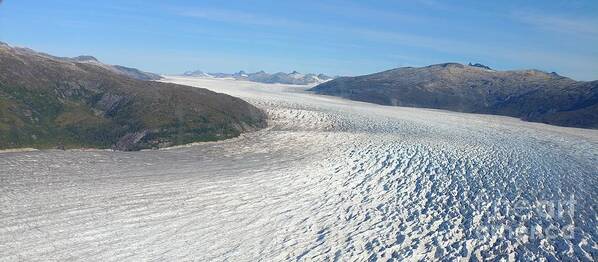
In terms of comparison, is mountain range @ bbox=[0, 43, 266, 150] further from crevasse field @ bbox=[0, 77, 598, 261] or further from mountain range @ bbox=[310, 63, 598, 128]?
mountain range @ bbox=[310, 63, 598, 128]

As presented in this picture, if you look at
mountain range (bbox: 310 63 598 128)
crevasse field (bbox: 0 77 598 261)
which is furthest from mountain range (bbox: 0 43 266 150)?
mountain range (bbox: 310 63 598 128)

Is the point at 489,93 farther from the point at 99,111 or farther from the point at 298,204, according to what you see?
the point at 298,204

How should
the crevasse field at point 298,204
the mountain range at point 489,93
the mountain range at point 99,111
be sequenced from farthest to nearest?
the mountain range at point 489,93
the mountain range at point 99,111
the crevasse field at point 298,204

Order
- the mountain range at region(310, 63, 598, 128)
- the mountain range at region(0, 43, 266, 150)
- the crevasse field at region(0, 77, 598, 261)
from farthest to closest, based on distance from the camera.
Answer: the mountain range at region(310, 63, 598, 128), the mountain range at region(0, 43, 266, 150), the crevasse field at region(0, 77, 598, 261)

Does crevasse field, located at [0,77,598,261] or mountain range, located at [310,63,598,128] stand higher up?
mountain range, located at [310,63,598,128]

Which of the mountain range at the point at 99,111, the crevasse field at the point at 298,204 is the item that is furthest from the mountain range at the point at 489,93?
the mountain range at the point at 99,111

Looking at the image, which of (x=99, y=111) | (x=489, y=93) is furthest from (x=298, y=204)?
(x=489, y=93)

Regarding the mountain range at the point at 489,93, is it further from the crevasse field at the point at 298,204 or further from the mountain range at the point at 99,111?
the mountain range at the point at 99,111
